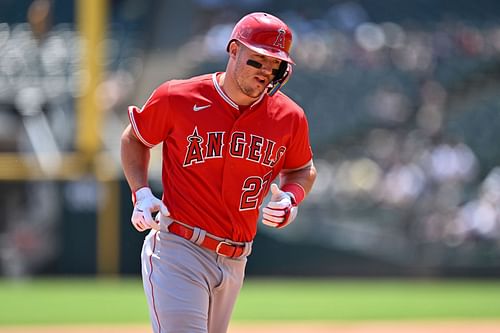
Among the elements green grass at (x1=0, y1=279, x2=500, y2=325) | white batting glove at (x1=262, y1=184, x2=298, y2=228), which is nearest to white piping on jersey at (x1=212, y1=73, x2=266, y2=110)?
white batting glove at (x1=262, y1=184, x2=298, y2=228)

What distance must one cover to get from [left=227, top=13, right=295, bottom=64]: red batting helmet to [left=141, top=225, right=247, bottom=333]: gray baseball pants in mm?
873

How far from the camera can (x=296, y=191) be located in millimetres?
4191

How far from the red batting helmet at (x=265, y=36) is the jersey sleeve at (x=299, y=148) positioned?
1.18 ft

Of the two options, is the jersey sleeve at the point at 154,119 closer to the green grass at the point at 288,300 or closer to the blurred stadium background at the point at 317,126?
the green grass at the point at 288,300

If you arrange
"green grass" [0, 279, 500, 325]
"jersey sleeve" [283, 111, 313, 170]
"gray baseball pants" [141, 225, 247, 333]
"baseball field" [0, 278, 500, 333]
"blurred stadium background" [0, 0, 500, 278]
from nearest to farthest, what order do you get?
"gray baseball pants" [141, 225, 247, 333] → "jersey sleeve" [283, 111, 313, 170] → "baseball field" [0, 278, 500, 333] → "green grass" [0, 279, 500, 325] → "blurred stadium background" [0, 0, 500, 278]

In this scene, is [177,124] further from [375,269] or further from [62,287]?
[375,269]

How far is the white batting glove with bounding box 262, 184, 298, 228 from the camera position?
3.91 meters

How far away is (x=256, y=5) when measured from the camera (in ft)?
52.6

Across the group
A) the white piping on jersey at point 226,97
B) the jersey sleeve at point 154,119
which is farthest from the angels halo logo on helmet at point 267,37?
the jersey sleeve at point 154,119

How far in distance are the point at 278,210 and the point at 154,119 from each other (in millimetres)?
658

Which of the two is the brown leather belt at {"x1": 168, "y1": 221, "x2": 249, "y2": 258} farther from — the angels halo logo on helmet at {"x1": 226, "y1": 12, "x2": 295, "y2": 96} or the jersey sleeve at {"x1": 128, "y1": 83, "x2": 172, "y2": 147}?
the angels halo logo on helmet at {"x1": 226, "y1": 12, "x2": 295, "y2": 96}

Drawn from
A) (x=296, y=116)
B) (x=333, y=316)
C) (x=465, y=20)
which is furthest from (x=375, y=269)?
(x=296, y=116)

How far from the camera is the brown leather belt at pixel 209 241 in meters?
3.90

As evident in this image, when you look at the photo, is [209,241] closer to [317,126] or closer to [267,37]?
[267,37]
